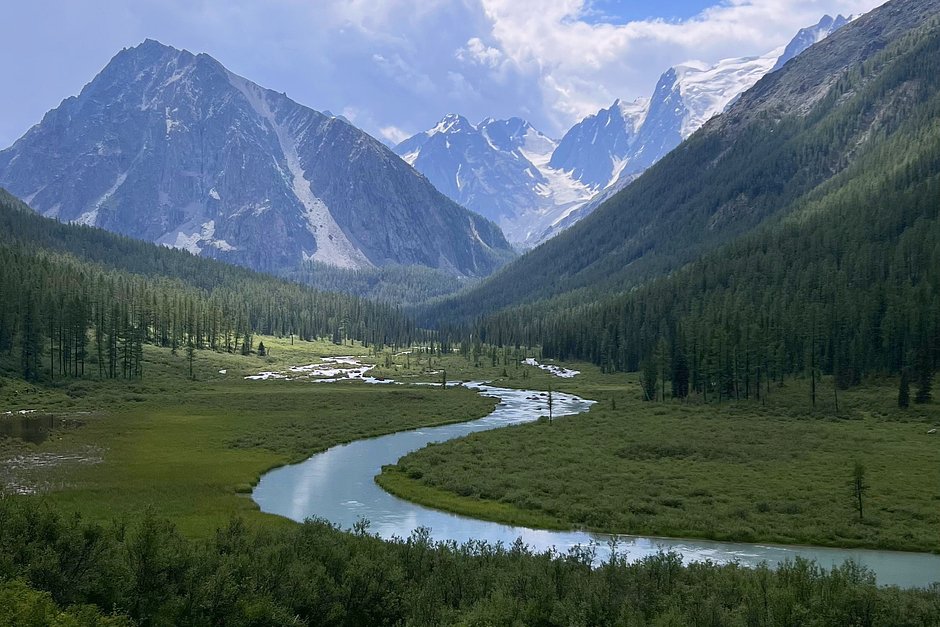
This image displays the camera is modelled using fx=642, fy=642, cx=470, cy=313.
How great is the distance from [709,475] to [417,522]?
31.7 metres

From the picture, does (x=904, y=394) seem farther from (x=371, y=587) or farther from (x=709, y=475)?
(x=371, y=587)

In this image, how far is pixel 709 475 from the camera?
66188 millimetres

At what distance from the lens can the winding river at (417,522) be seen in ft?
143

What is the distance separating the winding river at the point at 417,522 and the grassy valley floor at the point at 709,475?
1.47m

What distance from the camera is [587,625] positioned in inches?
1102

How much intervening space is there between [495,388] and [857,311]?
8733cm

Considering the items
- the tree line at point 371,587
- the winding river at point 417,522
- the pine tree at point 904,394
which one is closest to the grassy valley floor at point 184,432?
the winding river at point 417,522

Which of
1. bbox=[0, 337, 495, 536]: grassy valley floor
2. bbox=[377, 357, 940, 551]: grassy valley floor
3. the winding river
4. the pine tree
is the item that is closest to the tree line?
bbox=[0, 337, 495, 536]: grassy valley floor

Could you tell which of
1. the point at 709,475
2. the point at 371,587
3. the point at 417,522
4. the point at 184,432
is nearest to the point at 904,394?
the point at 709,475

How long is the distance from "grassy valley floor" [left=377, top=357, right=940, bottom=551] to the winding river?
1472 mm

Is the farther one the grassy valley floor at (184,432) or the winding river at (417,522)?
the grassy valley floor at (184,432)

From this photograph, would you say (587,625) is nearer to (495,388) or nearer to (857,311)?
(857,311)

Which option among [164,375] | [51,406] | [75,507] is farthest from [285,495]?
[164,375]

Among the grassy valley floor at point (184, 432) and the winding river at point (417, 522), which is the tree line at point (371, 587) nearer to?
→ the grassy valley floor at point (184, 432)
